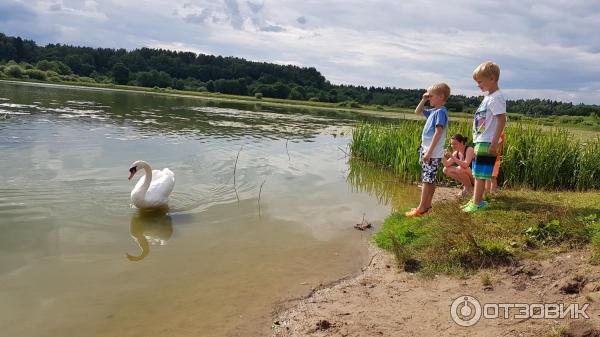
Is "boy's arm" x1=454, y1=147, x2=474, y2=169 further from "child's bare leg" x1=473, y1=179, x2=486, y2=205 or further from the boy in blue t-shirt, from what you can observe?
"child's bare leg" x1=473, y1=179, x2=486, y2=205

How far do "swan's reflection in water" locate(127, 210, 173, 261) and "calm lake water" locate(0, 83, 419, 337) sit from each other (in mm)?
28

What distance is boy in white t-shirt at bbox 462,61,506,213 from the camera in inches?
258

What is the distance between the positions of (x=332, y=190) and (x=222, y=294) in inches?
244

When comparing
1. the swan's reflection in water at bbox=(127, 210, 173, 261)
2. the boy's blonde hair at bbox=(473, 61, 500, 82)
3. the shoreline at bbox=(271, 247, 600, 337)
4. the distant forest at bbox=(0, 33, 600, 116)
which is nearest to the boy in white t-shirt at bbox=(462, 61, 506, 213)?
the boy's blonde hair at bbox=(473, 61, 500, 82)

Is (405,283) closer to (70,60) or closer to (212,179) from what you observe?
(212,179)

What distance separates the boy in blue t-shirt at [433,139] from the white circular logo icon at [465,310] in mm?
3069

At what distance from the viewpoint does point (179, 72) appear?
120188 millimetres

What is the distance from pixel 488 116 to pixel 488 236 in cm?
207

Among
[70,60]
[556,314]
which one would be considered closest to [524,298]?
[556,314]

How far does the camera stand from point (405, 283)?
196 inches

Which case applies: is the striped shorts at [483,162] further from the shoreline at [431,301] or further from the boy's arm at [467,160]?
the shoreline at [431,301]

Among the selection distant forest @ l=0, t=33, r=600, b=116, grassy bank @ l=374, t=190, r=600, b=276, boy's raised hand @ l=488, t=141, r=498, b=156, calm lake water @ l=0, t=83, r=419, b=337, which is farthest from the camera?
distant forest @ l=0, t=33, r=600, b=116

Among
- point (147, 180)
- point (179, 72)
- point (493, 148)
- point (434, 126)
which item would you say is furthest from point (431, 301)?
point (179, 72)

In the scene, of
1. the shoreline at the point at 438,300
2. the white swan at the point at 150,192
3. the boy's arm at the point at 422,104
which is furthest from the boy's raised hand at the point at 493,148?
the white swan at the point at 150,192
